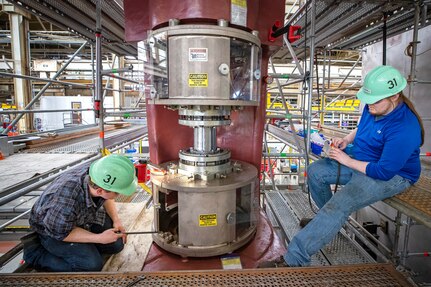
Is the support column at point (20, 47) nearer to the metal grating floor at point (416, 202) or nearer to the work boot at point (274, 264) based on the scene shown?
the work boot at point (274, 264)

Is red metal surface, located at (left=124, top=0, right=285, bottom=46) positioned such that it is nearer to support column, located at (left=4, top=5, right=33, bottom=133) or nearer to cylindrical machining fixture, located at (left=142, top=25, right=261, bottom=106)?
cylindrical machining fixture, located at (left=142, top=25, right=261, bottom=106)

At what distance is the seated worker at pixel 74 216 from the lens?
180 centimetres

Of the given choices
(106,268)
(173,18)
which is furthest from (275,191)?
(173,18)

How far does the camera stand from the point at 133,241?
2379 mm

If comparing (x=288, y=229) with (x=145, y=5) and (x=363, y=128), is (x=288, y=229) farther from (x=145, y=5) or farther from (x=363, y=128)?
(x=145, y=5)

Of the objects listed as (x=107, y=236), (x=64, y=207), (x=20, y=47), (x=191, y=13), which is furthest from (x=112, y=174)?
(x=20, y=47)

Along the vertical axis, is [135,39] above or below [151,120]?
above

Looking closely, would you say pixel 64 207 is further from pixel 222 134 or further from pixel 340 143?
pixel 340 143

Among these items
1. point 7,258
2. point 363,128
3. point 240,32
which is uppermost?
point 240,32

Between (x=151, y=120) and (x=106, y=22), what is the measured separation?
5.76 feet

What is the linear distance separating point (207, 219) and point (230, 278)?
53 cm

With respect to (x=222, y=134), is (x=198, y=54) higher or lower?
higher

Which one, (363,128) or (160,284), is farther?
(363,128)

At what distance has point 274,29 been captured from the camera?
233 cm
